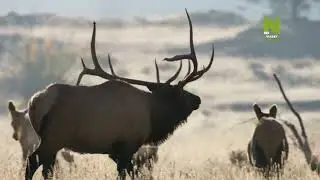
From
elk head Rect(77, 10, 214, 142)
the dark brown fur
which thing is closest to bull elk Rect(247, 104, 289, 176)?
the dark brown fur

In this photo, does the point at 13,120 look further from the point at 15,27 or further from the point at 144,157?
the point at 15,27

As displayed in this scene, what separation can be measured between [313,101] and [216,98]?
729 centimetres

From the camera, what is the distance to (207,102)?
57.4m


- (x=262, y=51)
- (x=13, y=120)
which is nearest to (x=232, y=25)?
(x=262, y=51)

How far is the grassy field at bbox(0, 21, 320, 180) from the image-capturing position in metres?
13.0

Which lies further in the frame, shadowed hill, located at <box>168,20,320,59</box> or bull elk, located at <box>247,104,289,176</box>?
shadowed hill, located at <box>168,20,320,59</box>

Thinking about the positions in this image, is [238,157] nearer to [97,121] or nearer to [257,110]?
[257,110]

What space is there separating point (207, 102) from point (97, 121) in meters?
46.7

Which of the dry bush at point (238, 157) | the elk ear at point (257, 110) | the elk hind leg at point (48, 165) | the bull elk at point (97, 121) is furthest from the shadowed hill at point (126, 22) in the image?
the elk hind leg at point (48, 165)

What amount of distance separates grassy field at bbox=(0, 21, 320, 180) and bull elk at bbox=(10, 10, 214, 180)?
2.38ft

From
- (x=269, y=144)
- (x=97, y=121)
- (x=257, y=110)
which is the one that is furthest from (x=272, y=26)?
(x=97, y=121)

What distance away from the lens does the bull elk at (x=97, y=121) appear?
10633mm

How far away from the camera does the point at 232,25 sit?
115000mm

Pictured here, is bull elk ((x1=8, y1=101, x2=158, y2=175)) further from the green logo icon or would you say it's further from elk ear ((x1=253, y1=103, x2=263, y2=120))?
the green logo icon
